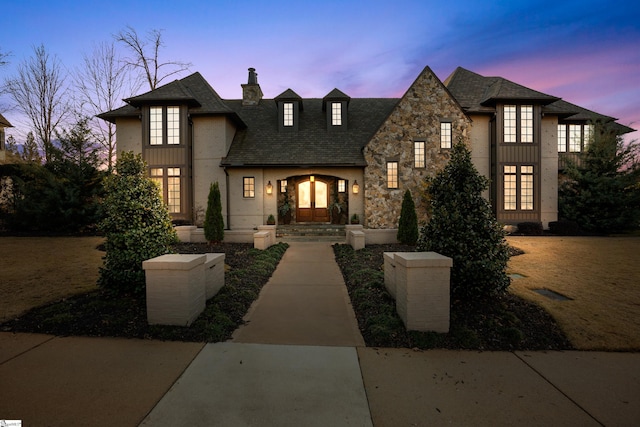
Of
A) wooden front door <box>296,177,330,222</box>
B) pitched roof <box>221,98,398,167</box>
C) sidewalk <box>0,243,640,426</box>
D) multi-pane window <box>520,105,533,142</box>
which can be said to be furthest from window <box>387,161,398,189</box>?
sidewalk <box>0,243,640,426</box>

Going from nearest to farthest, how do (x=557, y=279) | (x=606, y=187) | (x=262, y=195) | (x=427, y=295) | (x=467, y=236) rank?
1. (x=427, y=295)
2. (x=467, y=236)
3. (x=557, y=279)
4. (x=606, y=187)
5. (x=262, y=195)

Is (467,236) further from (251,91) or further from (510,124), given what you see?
(251,91)

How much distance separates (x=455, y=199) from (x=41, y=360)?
19.4 ft

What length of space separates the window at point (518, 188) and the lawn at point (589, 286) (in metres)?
4.42

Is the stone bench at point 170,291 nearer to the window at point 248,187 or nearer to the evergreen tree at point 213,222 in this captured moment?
the evergreen tree at point 213,222

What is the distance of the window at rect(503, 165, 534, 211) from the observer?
15.7 m

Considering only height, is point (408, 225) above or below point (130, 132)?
below

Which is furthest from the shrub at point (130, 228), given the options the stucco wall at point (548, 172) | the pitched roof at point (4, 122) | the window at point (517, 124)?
the pitched roof at point (4, 122)

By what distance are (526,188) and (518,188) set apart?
0.43 metres

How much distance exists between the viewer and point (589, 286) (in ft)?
20.9

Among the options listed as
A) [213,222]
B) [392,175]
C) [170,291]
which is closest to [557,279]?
[170,291]

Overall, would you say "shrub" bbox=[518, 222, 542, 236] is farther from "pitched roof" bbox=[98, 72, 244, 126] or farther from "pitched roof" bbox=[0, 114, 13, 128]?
"pitched roof" bbox=[0, 114, 13, 128]

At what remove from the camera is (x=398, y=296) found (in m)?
4.67

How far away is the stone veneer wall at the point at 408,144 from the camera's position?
1554 centimetres
